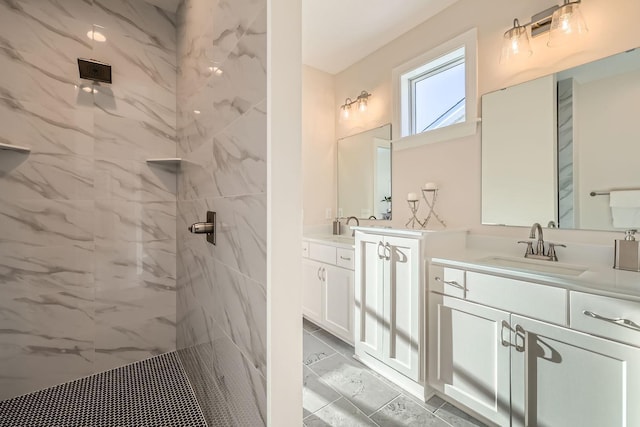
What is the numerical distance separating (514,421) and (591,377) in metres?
0.42

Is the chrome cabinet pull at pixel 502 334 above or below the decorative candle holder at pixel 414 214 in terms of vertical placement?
below

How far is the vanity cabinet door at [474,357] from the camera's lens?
4.36 ft

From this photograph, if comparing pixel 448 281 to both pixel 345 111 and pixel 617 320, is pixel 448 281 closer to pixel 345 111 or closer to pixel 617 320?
pixel 617 320

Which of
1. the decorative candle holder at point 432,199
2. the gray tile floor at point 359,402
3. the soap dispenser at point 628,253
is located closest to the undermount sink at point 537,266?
the soap dispenser at point 628,253

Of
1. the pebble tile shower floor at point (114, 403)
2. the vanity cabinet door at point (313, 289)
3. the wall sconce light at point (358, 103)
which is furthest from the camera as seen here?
the wall sconce light at point (358, 103)

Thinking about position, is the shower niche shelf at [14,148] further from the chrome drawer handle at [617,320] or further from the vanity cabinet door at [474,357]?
the chrome drawer handle at [617,320]

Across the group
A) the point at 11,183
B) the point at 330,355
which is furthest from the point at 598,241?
the point at 11,183

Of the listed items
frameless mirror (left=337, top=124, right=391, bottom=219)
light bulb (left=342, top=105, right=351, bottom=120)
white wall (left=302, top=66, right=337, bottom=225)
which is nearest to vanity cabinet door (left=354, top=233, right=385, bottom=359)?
frameless mirror (left=337, top=124, right=391, bottom=219)

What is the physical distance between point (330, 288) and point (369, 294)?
496mm

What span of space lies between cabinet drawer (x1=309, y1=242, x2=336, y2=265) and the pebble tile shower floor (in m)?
1.33

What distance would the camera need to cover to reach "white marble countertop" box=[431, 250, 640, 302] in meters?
1.01

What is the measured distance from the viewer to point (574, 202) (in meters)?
1.52

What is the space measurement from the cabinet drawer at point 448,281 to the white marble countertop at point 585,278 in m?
0.04

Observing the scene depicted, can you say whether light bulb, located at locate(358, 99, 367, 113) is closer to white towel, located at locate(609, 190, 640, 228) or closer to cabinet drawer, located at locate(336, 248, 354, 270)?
cabinet drawer, located at locate(336, 248, 354, 270)
